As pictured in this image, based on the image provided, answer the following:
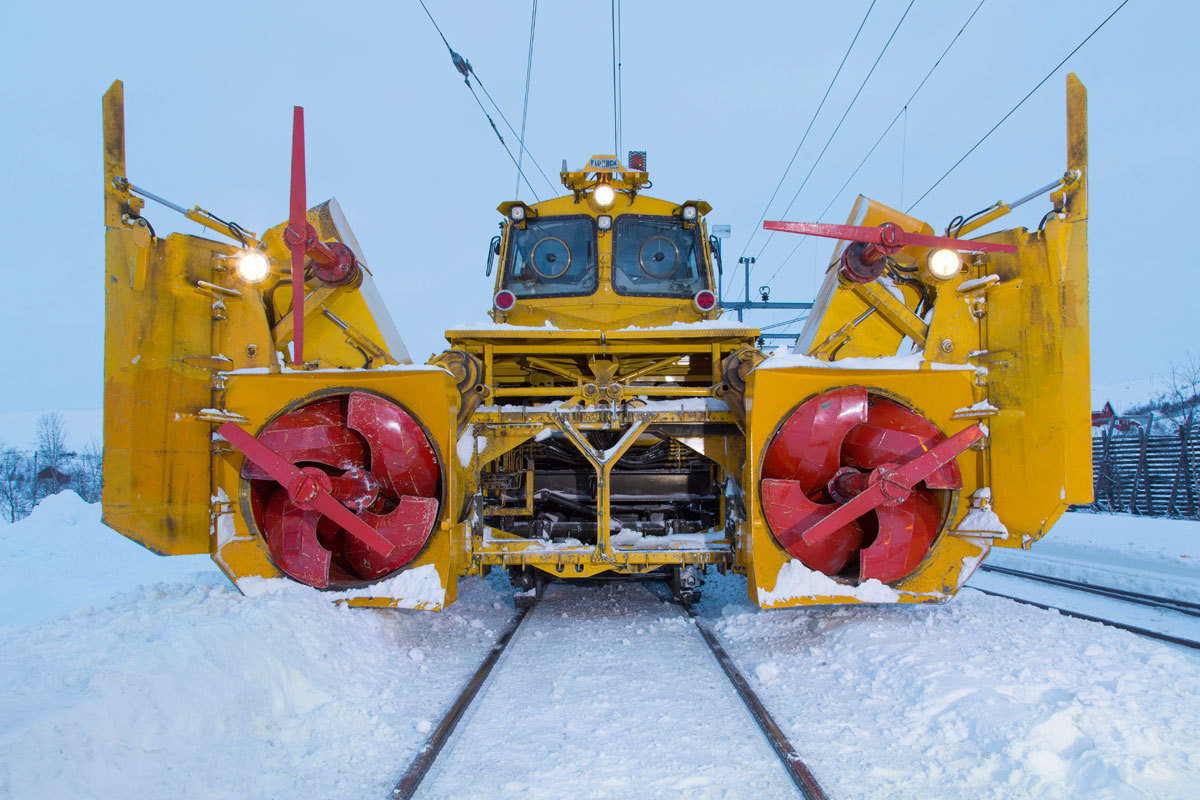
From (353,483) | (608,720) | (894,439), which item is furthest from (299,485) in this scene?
(894,439)

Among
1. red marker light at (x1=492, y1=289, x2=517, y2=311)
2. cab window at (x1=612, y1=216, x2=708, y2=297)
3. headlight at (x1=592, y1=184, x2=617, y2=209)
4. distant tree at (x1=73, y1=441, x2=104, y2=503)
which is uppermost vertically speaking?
headlight at (x1=592, y1=184, x2=617, y2=209)

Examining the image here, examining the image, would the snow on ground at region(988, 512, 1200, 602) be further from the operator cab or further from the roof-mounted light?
the operator cab

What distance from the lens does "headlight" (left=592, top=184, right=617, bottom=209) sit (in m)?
6.53

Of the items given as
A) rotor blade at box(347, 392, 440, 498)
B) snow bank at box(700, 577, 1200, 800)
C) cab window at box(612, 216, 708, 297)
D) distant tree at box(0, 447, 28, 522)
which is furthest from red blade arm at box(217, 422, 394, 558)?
distant tree at box(0, 447, 28, 522)

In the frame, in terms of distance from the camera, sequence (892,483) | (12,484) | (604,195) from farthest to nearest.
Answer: (12,484) → (604,195) → (892,483)

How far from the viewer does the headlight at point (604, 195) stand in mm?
6527

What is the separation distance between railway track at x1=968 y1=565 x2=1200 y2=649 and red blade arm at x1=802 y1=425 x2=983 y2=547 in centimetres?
268

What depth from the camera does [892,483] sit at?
13.0ft

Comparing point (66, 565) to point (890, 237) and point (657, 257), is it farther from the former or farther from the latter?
point (890, 237)

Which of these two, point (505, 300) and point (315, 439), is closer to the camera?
point (315, 439)

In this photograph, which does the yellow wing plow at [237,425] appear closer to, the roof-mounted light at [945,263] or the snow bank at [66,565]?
the snow bank at [66,565]

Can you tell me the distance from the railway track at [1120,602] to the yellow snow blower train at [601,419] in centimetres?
213

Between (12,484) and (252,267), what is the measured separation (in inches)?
1141

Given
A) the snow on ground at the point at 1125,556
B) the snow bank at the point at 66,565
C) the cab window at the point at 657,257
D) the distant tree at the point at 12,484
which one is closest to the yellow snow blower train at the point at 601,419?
the cab window at the point at 657,257
